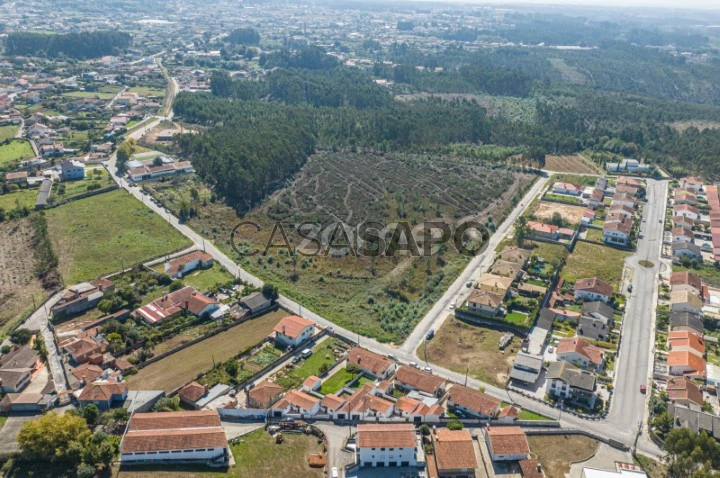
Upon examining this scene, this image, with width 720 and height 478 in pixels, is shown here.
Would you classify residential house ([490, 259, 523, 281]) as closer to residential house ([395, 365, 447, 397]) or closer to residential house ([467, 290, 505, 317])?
residential house ([467, 290, 505, 317])

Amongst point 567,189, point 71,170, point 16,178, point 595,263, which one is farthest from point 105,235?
point 567,189

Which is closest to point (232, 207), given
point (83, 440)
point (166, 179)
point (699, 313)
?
point (166, 179)

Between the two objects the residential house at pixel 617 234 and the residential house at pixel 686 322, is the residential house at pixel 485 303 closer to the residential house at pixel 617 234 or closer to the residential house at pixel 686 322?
the residential house at pixel 686 322

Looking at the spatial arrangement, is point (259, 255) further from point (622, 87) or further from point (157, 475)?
point (622, 87)

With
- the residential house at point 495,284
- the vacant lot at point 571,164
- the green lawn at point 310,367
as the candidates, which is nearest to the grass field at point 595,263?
the residential house at point 495,284

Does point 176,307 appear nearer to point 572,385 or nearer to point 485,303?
point 485,303
